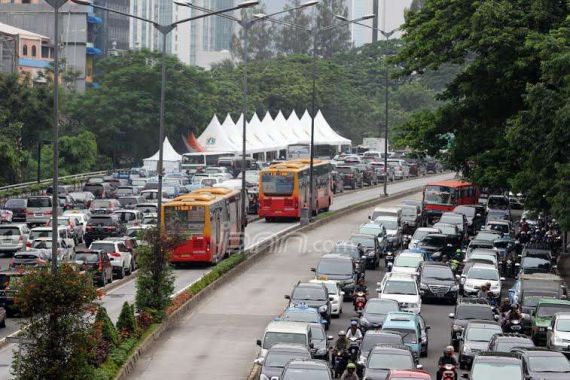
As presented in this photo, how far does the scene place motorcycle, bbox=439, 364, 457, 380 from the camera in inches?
1248

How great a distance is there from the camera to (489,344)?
34906 mm

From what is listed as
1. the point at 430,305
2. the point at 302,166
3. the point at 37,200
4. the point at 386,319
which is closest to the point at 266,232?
the point at 302,166

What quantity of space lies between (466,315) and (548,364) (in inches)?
310

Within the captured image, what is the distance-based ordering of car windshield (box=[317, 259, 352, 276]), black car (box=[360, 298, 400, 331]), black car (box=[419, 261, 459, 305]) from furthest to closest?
car windshield (box=[317, 259, 352, 276]), black car (box=[419, 261, 459, 305]), black car (box=[360, 298, 400, 331])

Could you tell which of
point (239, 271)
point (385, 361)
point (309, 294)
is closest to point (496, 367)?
point (385, 361)

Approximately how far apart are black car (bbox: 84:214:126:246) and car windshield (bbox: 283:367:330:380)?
111 feet

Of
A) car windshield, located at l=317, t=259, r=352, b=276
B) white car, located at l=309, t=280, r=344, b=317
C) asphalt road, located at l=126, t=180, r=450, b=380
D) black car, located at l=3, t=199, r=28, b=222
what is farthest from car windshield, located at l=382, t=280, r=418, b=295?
black car, located at l=3, t=199, r=28, b=222

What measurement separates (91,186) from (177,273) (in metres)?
34.2

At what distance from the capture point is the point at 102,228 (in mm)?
63344

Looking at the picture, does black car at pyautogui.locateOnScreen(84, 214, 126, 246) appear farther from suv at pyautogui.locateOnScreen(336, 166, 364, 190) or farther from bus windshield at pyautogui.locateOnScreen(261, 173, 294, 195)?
suv at pyautogui.locateOnScreen(336, 166, 364, 190)

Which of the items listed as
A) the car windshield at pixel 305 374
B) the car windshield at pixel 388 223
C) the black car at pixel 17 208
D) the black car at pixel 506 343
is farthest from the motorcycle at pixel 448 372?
the black car at pixel 17 208

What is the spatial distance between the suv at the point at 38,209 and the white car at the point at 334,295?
26907 mm

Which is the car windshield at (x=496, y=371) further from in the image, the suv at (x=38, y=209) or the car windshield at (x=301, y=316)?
the suv at (x=38, y=209)

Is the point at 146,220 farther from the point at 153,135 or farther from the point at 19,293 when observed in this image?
the point at 153,135
